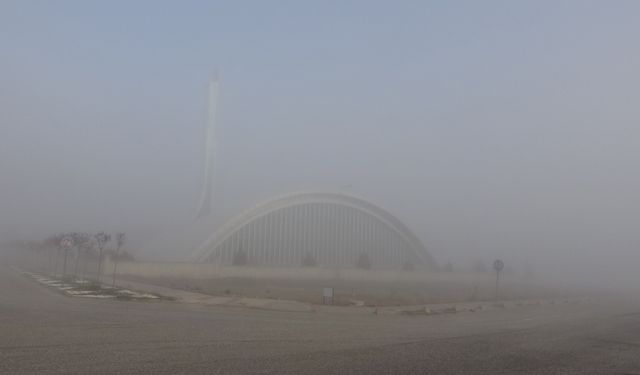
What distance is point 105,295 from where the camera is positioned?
30625 mm

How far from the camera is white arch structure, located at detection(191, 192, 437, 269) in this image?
72.9m

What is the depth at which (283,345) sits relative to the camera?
46.5 ft

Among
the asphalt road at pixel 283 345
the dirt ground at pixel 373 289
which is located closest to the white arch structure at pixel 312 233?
the dirt ground at pixel 373 289

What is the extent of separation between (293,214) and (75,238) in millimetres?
27710

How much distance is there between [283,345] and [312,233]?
64.7m

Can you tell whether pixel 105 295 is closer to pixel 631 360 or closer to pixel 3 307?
pixel 3 307

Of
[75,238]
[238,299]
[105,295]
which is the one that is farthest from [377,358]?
[75,238]

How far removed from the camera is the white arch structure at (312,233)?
239 ft

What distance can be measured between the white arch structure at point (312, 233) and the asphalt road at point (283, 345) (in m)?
50.1

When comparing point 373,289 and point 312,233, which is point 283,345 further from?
point 312,233

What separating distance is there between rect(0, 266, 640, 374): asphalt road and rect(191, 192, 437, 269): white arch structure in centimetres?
5012

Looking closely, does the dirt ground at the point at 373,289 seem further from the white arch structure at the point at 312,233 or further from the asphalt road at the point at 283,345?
the asphalt road at the point at 283,345

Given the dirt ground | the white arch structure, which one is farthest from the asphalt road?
the white arch structure

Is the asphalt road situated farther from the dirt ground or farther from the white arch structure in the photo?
the white arch structure
